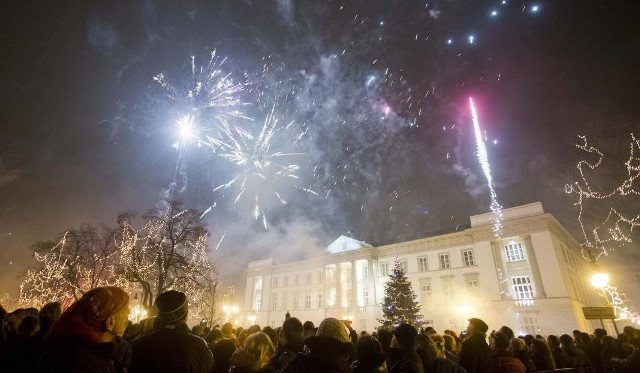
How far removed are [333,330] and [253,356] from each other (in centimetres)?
105

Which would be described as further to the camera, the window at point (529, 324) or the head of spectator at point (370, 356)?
the window at point (529, 324)

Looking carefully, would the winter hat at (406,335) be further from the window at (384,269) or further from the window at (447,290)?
the window at (384,269)

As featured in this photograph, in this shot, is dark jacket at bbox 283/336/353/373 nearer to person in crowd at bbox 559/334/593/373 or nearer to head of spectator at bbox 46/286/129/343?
head of spectator at bbox 46/286/129/343

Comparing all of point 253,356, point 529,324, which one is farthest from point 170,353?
point 529,324

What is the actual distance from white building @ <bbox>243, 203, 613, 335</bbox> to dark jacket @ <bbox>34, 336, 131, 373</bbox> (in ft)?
119

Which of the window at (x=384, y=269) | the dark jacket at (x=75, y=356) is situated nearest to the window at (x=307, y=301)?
the window at (x=384, y=269)

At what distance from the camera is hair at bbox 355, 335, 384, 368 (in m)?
3.04

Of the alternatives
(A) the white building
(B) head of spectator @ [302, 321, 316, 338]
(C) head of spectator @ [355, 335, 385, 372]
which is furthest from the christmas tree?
(C) head of spectator @ [355, 335, 385, 372]

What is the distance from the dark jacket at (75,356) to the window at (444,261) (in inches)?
1583

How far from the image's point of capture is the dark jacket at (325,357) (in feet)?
8.93

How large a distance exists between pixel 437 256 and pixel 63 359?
1629 inches

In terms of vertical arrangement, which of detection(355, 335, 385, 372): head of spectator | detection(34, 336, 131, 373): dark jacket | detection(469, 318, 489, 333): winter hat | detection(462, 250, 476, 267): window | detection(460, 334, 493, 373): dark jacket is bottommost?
detection(460, 334, 493, 373): dark jacket

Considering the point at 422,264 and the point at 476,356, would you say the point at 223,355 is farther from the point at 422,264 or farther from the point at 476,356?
the point at 422,264

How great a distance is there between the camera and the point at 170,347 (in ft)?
9.34
